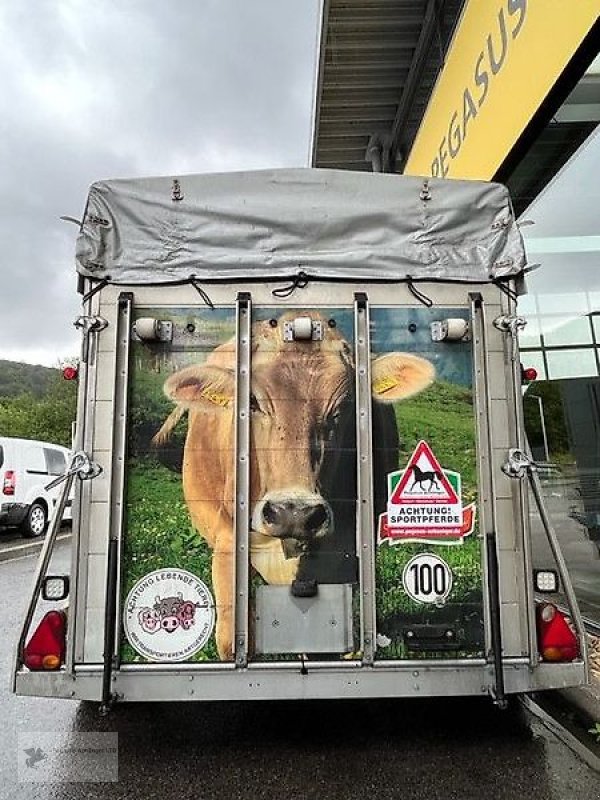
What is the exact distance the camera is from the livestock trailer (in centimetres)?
345

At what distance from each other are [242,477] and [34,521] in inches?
477

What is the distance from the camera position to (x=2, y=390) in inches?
2295

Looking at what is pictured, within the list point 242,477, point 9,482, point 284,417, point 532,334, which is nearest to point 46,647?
point 242,477

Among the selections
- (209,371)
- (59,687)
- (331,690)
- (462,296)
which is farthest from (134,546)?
(462,296)

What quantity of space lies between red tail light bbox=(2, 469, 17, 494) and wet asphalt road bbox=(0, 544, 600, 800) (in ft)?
29.5

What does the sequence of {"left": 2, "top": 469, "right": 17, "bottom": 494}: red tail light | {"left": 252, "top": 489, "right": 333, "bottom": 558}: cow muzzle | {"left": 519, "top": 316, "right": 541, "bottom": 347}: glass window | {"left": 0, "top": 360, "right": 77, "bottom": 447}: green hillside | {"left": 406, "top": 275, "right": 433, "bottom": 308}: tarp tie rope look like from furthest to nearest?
{"left": 0, "top": 360, "right": 77, "bottom": 447}: green hillside
{"left": 2, "top": 469, "right": 17, "bottom": 494}: red tail light
{"left": 519, "top": 316, "right": 541, "bottom": 347}: glass window
{"left": 406, "top": 275, "right": 433, "bottom": 308}: tarp tie rope
{"left": 252, "top": 489, "right": 333, "bottom": 558}: cow muzzle

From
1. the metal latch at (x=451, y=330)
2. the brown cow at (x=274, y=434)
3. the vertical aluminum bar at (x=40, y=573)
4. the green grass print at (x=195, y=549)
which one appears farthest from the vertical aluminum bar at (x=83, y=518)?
the metal latch at (x=451, y=330)

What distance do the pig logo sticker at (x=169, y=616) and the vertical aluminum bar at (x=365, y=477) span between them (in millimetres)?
821

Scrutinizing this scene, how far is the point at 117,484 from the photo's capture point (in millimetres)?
3551

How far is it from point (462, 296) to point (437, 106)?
218 inches

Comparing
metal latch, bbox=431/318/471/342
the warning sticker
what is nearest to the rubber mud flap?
the warning sticker

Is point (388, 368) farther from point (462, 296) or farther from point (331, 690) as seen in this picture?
point (331, 690)

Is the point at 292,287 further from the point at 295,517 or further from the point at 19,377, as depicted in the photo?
the point at 19,377

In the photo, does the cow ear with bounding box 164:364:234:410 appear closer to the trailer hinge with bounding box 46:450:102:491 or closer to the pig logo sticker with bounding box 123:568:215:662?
the trailer hinge with bounding box 46:450:102:491
